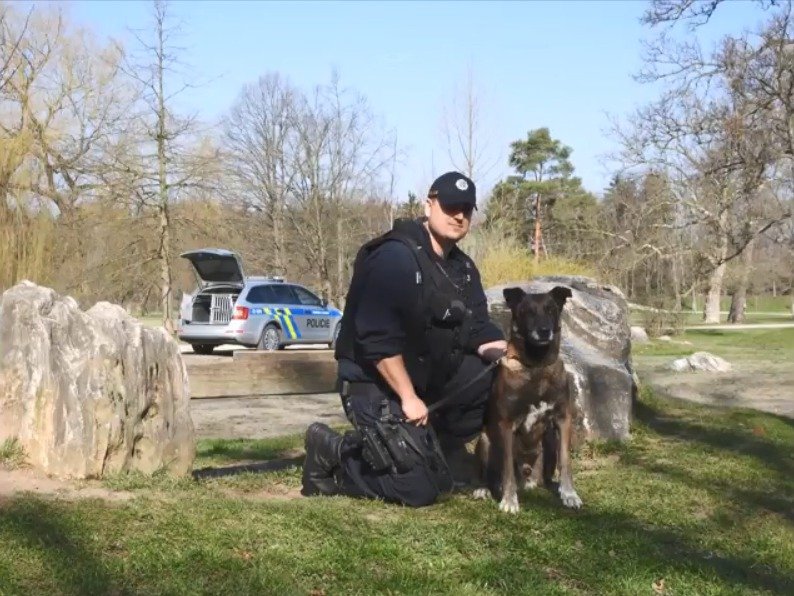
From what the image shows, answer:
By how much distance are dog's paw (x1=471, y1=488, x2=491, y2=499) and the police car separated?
50.9 ft

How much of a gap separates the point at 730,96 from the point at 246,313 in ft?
38.0

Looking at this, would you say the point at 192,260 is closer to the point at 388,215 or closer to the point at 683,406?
the point at 683,406

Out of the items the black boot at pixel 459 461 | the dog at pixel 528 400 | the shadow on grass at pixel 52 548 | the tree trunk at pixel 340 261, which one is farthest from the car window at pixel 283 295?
the tree trunk at pixel 340 261

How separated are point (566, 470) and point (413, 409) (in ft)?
3.36

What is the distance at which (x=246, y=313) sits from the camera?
2086 centimetres

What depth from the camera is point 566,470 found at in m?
5.01

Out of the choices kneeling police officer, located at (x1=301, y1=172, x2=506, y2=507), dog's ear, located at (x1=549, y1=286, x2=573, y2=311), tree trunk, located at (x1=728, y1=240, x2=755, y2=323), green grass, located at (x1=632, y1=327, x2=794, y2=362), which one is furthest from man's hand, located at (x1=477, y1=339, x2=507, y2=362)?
tree trunk, located at (x1=728, y1=240, x2=755, y2=323)

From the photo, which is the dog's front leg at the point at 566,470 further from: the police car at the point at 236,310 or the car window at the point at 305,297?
the car window at the point at 305,297

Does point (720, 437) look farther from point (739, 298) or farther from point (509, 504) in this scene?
point (739, 298)

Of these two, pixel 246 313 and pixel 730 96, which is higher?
pixel 730 96

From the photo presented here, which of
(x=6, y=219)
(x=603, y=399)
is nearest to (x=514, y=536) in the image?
(x=603, y=399)

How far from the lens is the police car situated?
20844 mm

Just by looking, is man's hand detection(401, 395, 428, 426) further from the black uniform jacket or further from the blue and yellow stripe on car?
the blue and yellow stripe on car

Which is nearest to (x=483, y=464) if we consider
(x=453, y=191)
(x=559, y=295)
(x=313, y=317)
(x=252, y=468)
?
(x=559, y=295)
